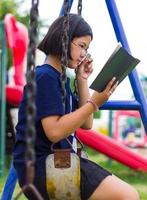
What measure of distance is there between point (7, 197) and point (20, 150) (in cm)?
69

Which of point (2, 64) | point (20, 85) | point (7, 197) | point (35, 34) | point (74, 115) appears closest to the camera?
point (35, 34)

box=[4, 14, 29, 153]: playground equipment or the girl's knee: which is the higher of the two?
the girl's knee

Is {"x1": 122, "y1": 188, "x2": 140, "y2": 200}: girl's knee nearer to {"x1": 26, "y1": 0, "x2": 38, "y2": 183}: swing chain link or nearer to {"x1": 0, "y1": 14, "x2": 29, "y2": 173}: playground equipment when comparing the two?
{"x1": 26, "y1": 0, "x2": 38, "y2": 183}: swing chain link

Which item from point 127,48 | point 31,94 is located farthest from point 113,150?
point 31,94

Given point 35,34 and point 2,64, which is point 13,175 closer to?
point 35,34

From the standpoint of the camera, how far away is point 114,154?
6.75 meters

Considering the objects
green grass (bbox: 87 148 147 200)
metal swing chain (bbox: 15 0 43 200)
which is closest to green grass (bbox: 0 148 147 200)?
green grass (bbox: 87 148 147 200)

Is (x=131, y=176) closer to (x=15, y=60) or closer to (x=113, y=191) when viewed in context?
(x=15, y=60)

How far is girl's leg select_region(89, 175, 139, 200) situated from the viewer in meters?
2.06

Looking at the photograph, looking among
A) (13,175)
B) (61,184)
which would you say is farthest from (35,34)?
(13,175)

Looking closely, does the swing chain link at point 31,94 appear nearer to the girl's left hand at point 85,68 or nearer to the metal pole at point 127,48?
the girl's left hand at point 85,68

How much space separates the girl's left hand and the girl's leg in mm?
458

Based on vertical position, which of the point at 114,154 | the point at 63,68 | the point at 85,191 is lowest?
the point at 114,154

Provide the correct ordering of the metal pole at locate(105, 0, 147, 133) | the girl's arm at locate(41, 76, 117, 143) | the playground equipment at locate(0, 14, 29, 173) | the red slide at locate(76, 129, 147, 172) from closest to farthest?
1. the girl's arm at locate(41, 76, 117, 143)
2. the metal pole at locate(105, 0, 147, 133)
3. the red slide at locate(76, 129, 147, 172)
4. the playground equipment at locate(0, 14, 29, 173)
